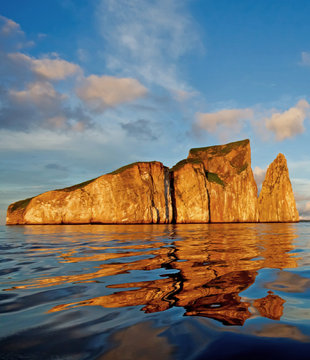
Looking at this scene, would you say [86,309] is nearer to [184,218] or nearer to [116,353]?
[116,353]

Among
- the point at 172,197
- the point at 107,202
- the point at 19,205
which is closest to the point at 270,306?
the point at 107,202

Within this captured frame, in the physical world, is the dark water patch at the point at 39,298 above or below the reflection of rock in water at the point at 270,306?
below

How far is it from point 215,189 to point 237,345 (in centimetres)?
8858

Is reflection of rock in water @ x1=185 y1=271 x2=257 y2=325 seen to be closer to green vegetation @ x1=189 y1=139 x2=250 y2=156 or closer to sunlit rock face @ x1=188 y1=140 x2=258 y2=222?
sunlit rock face @ x1=188 y1=140 x2=258 y2=222

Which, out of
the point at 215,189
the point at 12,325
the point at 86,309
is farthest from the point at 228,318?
the point at 215,189

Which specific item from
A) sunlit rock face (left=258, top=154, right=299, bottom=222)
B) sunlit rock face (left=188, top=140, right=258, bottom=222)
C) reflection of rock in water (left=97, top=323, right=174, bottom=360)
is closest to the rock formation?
sunlit rock face (left=188, top=140, right=258, bottom=222)

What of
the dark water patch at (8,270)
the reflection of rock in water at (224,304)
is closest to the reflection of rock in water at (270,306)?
the reflection of rock in water at (224,304)

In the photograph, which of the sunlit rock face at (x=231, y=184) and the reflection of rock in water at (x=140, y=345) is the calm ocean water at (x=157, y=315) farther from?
the sunlit rock face at (x=231, y=184)

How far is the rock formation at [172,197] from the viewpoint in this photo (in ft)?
227

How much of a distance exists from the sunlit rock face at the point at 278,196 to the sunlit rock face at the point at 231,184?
2123 cm

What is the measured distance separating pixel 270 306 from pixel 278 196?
4650 inches

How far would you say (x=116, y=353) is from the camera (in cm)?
181

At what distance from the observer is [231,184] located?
90.5m

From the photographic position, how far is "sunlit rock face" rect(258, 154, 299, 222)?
106 metres
